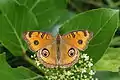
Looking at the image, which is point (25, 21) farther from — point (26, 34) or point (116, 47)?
point (116, 47)

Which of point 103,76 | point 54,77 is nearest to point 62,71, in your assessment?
point 54,77

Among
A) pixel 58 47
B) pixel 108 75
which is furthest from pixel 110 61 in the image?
pixel 58 47

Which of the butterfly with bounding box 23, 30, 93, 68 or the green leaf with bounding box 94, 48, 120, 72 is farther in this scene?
the green leaf with bounding box 94, 48, 120, 72

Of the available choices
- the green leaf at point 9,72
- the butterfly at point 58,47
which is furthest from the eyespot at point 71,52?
the green leaf at point 9,72

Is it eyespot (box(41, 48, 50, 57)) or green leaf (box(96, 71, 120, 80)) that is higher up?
eyespot (box(41, 48, 50, 57))

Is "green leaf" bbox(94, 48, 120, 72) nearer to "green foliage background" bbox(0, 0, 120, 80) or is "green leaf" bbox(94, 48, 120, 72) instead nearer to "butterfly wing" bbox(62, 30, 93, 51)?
"green foliage background" bbox(0, 0, 120, 80)

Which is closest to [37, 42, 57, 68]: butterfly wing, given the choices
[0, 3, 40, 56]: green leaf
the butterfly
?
the butterfly
